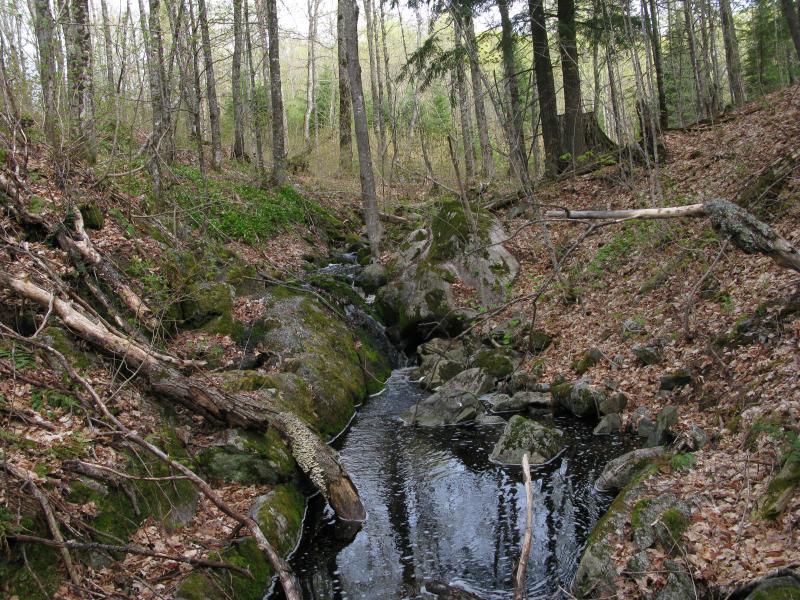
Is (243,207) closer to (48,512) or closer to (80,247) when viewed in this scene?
(80,247)

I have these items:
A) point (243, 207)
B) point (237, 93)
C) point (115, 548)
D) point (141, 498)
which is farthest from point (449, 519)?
point (237, 93)

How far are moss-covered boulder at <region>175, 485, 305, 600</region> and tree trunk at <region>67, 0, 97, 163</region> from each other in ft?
20.2

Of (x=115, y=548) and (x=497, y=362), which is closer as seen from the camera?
(x=115, y=548)

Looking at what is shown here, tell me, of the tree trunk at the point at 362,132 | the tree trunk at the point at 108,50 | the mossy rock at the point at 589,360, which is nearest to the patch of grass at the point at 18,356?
the tree trunk at the point at 108,50

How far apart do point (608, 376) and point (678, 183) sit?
588 centimetres

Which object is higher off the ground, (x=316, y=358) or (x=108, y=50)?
(x=108, y=50)

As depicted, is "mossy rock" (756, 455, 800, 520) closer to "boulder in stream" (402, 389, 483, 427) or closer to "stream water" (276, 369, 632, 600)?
"stream water" (276, 369, 632, 600)

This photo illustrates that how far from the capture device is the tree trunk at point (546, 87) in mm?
14797

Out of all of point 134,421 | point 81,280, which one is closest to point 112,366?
point 134,421

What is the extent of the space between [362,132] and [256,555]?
12.0m

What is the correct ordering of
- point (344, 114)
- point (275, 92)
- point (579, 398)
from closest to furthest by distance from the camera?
point (579, 398) → point (275, 92) → point (344, 114)

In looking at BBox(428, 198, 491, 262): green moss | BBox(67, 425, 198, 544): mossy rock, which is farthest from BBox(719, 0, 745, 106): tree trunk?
BBox(67, 425, 198, 544): mossy rock

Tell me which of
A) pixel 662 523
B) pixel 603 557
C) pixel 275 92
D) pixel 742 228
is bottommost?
pixel 603 557

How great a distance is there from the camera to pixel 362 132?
15141mm
